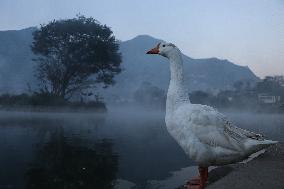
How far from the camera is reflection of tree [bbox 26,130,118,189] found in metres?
8.55

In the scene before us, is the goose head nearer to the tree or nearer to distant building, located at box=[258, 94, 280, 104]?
the tree

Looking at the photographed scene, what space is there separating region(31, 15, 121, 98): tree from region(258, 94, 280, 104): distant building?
100 metres

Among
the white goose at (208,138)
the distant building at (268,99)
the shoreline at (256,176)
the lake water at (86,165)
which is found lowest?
the distant building at (268,99)

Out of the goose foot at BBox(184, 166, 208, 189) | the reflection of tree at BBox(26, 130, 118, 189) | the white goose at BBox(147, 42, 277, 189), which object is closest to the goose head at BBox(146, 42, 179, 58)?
the white goose at BBox(147, 42, 277, 189)

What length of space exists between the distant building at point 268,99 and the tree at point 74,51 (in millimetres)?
100203

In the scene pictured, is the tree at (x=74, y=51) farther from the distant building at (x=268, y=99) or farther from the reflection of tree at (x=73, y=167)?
the distant building at (x=268, y=99)

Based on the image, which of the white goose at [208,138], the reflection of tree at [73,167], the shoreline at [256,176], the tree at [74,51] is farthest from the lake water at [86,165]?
the tree at [74,51]

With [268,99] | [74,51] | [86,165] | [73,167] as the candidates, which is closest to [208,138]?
[73,167]

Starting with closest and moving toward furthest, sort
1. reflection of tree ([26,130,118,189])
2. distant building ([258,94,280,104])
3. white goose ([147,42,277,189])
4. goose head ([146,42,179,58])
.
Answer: white goose ([147,42,277,189])
goose head ([146,42,179,58])
reflection of tree ([26,130,118,189])
distant building ([258,94,280,104])

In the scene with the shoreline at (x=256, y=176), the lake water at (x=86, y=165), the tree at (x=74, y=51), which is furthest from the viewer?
the tree at (x=74, y=51)

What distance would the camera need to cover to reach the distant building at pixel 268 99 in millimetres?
136250

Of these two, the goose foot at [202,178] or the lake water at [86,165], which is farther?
the lake water at [86,165]

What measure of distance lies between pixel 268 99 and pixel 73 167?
139348mm

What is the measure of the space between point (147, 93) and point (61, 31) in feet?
325
